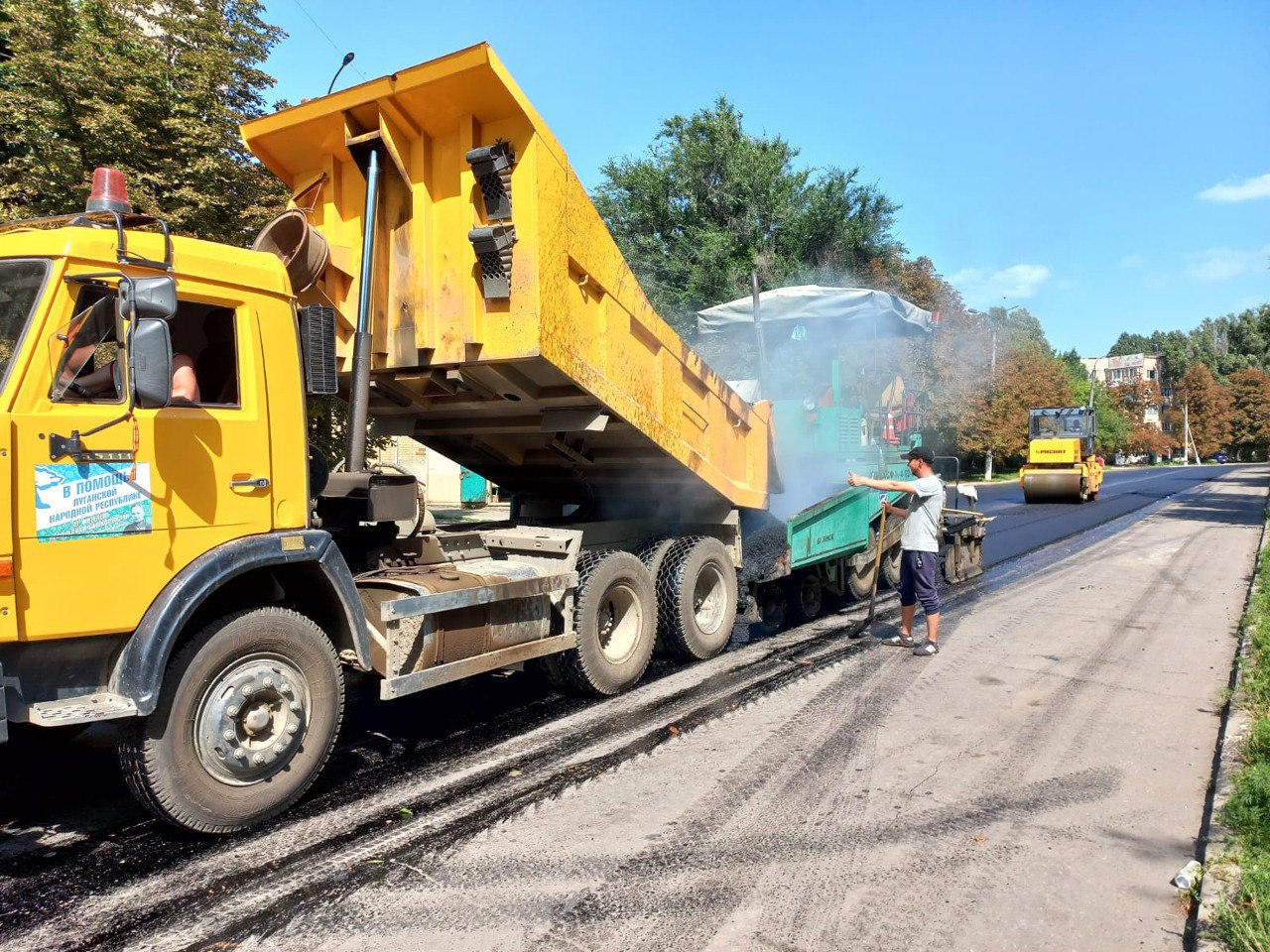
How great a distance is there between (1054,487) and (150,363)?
25.2m

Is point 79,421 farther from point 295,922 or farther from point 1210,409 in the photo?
point 1210,409

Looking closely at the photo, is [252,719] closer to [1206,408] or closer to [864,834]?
[864,834]

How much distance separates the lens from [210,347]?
380cm

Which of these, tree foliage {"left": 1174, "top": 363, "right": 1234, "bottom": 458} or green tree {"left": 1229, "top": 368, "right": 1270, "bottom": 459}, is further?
tree foliage {"left": 1174, "top": 363, "right": 1234, "bottom": 458}


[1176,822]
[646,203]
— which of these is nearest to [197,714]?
[1176,822]

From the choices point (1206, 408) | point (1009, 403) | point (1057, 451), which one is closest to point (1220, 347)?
point (1206, 408)

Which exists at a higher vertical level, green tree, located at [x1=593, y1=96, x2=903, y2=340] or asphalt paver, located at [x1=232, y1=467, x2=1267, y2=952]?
green tree, located at [x1=593, y1=96, x2=903, y2=340]

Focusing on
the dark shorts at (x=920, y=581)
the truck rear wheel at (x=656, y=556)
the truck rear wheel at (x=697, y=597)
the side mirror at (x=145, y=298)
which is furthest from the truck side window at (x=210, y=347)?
the dark shorts at (x=920, y=581)

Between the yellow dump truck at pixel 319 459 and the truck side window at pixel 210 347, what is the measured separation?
12 mm

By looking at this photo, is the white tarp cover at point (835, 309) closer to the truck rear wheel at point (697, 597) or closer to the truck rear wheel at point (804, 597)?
the truck rear wheel at point (804, 597)

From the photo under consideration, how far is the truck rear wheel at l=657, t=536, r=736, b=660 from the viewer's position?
6508 mm

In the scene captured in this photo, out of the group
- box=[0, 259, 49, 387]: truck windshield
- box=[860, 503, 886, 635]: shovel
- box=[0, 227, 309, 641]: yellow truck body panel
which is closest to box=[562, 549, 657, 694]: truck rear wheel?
box=[0, 227, 309, 641]: yellow truck body panel

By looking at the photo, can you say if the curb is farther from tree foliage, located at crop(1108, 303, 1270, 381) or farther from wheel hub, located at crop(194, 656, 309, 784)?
tree foliage, located at crop(1108, 303, 1270, 381)

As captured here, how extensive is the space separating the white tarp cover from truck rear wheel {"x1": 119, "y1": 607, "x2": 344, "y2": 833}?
6.63 meters
